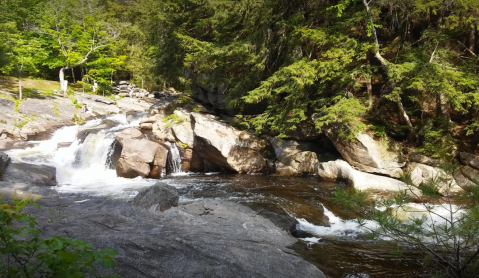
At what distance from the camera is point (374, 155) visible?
41.9 feet

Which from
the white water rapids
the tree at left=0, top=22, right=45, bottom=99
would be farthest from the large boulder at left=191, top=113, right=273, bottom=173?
the tree at left=0, top=22, right=45, bottom=99

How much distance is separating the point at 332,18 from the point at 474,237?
12.6 meters

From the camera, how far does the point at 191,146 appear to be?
648 inches

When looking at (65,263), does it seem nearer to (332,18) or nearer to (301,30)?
(301,30)

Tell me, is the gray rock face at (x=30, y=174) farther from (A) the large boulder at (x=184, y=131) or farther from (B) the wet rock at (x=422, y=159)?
(B) the wet rock at (x=422, y=159)

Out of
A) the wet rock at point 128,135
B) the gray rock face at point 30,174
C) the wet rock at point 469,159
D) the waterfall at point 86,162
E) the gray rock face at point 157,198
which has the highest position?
the wet rock at point 469,159

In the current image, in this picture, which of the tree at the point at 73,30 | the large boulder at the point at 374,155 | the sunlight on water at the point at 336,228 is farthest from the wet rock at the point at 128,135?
the tree at the point at 73,30

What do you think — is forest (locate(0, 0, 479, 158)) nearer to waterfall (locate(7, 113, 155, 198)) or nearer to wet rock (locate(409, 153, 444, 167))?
wet rock (locate(409, 153, 444, 167))

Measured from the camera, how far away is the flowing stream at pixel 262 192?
21.4 ft

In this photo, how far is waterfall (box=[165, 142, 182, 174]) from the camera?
1602 cm

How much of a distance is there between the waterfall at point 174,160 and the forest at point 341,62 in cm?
415

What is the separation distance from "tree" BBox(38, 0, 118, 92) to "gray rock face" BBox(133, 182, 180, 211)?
28467 millimetres

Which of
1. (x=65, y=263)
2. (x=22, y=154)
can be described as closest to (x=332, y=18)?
(x=65, y=263)

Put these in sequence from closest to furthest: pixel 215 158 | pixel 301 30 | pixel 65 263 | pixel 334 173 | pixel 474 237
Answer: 1. pixel 65 263
2. pixel 474 237
3. pixel 301 30
4. pixel 334 173
5. pixel 215 158
